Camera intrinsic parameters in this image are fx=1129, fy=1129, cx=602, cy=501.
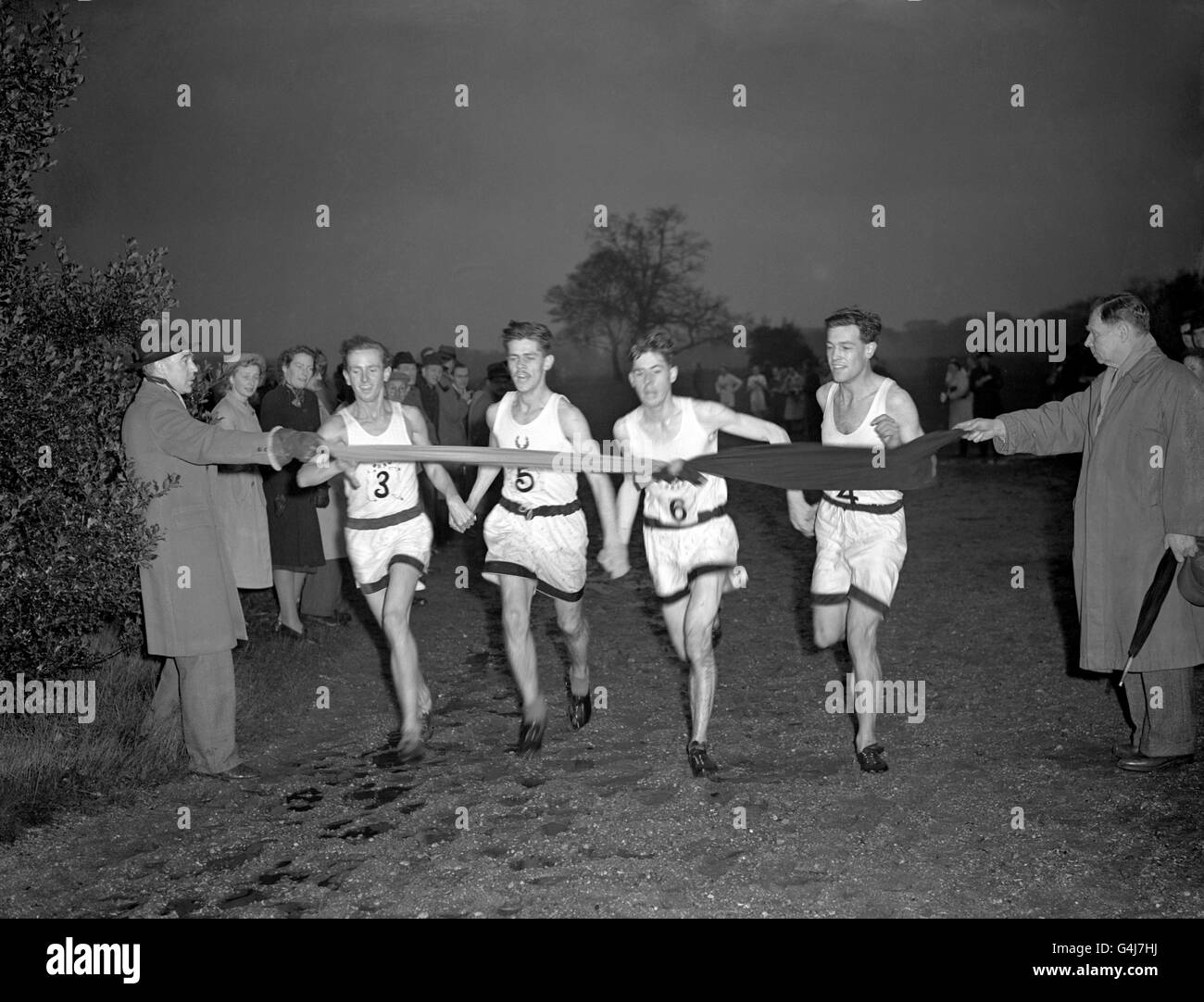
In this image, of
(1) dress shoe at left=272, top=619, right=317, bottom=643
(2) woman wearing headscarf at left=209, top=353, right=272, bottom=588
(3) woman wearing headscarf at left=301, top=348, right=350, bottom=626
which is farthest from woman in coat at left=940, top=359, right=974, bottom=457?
(2) woman wearing headscarf at left=209, top=353, right=272, bottom=588

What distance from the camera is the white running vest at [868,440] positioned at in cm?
595

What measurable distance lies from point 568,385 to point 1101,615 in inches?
1152

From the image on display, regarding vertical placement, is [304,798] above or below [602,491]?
below

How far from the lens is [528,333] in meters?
6.21

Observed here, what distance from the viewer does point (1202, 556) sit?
5.55 metres

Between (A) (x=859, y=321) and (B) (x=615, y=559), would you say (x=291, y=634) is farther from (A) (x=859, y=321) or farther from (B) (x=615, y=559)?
(A) (x=859, y=321)

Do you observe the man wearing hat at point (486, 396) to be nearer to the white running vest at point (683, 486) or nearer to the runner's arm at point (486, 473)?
the runner's arm at point (486, 473)

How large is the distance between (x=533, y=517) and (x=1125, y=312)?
130 inches

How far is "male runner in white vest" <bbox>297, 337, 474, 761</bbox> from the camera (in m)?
6.18

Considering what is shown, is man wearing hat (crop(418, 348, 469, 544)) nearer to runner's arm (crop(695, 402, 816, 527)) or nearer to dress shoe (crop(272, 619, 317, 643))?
dress shoe (crop(272, 619, 317, 643))

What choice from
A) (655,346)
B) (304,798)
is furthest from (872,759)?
(304,798)

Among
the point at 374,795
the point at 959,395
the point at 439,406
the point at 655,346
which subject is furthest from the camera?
the point at 959,395

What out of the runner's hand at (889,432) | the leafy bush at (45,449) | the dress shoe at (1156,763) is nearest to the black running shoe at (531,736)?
the leafy bush at (45,449)
